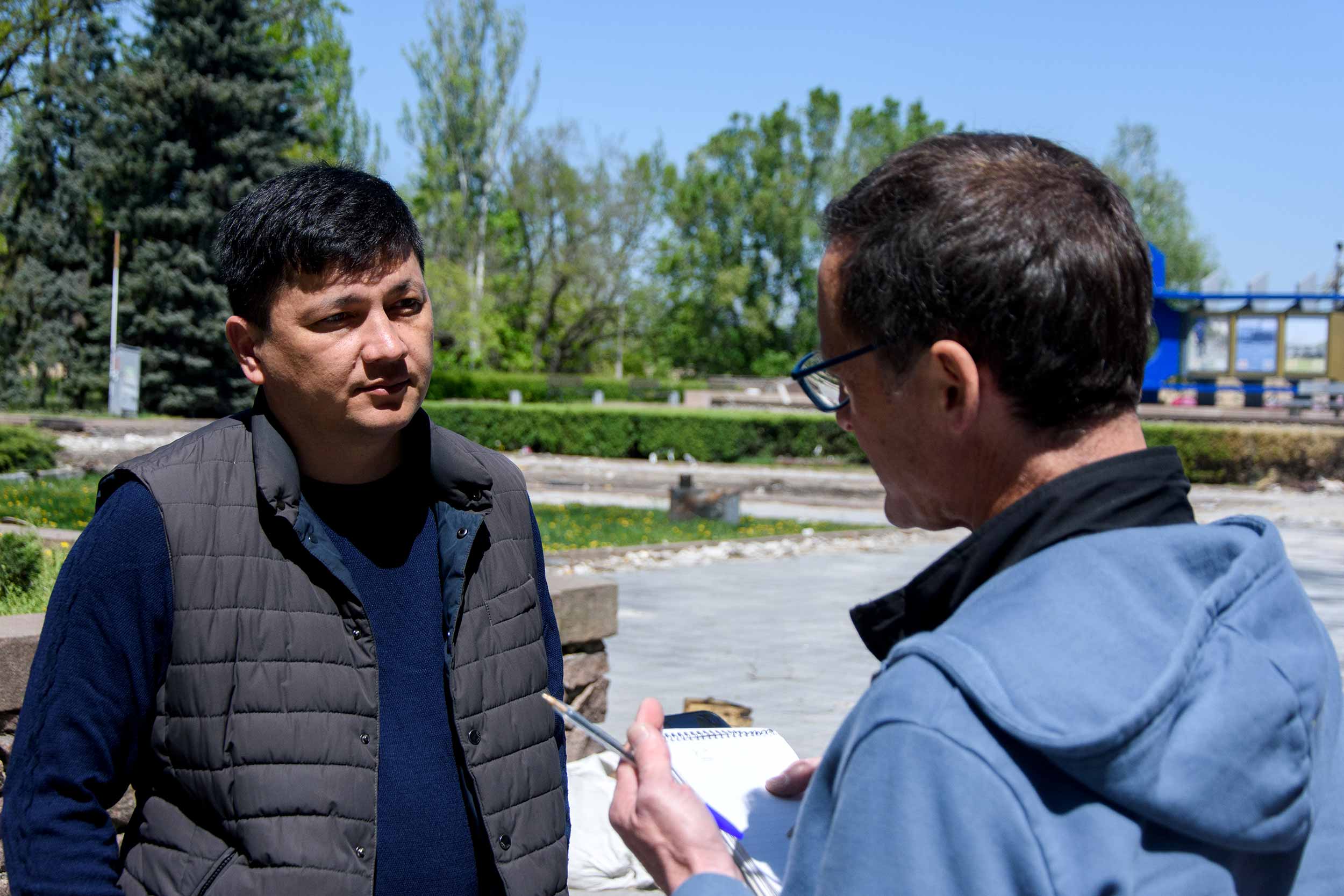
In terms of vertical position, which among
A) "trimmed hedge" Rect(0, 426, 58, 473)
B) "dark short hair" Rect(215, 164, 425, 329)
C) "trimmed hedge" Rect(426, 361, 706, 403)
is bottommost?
"trimmed hedge" Rect(0, 426, 58, 473)

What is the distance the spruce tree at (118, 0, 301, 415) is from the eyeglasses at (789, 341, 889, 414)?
99.2ft

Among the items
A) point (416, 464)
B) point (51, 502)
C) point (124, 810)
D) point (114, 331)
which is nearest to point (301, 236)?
point (416, 464)

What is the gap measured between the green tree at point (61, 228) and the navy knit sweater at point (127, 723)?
32.6 m

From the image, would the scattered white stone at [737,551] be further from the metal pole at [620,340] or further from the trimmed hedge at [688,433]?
the metal pole at [620,340]

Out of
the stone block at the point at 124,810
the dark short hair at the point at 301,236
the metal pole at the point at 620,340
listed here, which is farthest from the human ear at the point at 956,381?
the metal pole at the point at 620,340

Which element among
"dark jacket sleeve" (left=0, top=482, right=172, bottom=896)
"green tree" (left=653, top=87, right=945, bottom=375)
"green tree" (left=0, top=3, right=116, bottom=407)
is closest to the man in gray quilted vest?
"dark jacket sleeve" (left=0, top=482, right=172, bottom=896)

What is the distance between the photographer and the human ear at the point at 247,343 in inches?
83.6

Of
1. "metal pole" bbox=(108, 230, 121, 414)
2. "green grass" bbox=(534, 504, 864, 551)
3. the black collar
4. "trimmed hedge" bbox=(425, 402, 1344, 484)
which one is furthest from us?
"metal pole" bbox=(108, 230, 121, 414)

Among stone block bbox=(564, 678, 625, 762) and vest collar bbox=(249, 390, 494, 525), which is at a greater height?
vest collar bbox=(249, 390, 494, 525)

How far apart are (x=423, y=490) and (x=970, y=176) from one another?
1.36 metres

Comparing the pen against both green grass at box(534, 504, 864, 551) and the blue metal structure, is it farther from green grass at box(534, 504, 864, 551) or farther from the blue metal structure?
the blue metal structure

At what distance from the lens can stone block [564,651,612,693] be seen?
4.81m

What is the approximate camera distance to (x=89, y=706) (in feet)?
5.79

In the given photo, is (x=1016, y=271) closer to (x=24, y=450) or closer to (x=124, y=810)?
(x=124, y=810)
